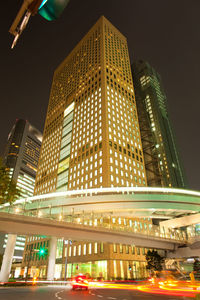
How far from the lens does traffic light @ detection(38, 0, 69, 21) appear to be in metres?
4.16

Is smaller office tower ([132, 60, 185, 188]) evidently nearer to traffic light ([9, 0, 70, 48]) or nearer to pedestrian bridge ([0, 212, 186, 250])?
pedestrian bridge ([0, 212, 186, 250])

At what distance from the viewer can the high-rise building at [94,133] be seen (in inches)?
2808

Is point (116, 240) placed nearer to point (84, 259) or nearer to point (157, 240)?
point (157, 240)

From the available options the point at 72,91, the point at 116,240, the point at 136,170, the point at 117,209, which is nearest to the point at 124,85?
the point at 72,91

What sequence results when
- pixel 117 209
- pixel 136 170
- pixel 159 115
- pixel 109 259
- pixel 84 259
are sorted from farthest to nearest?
1. pixel 159 115
2. pixel 136 170
3. pixel 84 259
4. pixel 109 259
5. pixel 117 209

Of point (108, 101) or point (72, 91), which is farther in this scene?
point (72, 91)

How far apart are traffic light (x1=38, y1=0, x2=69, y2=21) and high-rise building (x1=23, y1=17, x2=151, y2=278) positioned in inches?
2393

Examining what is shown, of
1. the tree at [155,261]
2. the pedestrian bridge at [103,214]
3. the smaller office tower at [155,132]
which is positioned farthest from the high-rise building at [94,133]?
the smaller office tower at [155,132]

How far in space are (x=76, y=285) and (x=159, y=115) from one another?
116 meters

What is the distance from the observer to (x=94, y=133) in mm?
84875

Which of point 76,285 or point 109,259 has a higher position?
point 109,259

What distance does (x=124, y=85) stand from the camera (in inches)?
4222

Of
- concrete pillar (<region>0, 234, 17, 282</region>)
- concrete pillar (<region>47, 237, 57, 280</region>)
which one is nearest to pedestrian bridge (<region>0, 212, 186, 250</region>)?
concrete pillar (<region>0, 234, 17, 282</region>)

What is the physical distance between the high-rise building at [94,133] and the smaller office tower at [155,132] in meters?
22.6
